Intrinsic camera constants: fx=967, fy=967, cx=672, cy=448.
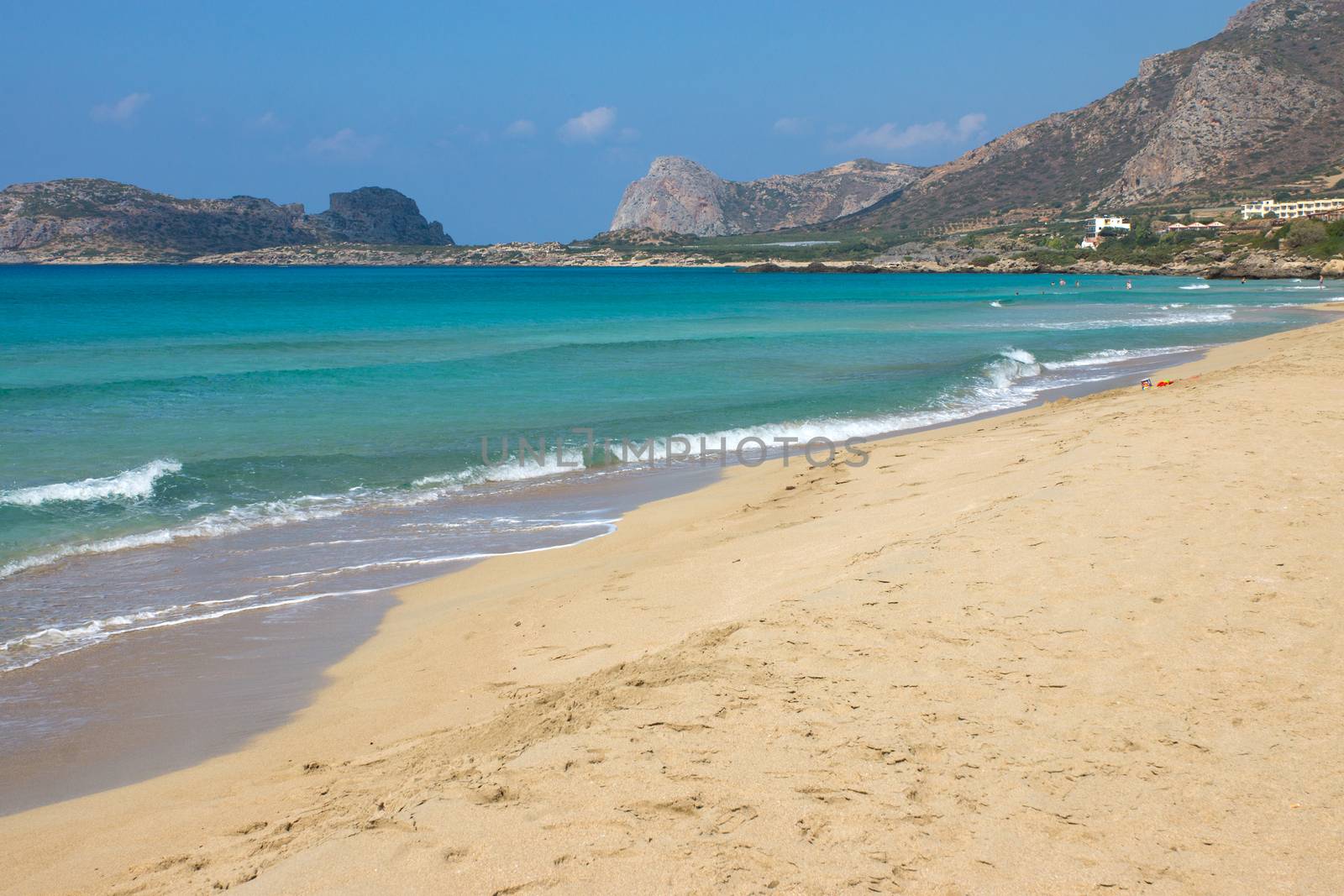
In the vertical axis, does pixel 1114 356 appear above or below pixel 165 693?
above

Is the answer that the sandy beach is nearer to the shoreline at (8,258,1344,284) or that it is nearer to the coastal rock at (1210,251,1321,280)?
the shoreline at (8,258,1344,284)

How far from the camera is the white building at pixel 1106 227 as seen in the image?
4220 inches

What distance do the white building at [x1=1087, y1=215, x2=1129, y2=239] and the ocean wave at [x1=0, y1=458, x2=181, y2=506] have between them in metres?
111

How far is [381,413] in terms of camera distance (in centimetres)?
1761

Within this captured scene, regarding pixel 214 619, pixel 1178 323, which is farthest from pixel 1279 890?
pixel 1178 323

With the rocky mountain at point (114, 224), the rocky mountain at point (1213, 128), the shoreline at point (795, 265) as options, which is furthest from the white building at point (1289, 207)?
the rocky mountain at point (114, 224)

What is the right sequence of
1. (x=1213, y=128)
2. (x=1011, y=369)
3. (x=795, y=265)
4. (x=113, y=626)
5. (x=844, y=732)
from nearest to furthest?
(x=844, y=732), (x=113, y=626), (x=1011, y=369), (x=1213, y=128), (x=795, y=265)

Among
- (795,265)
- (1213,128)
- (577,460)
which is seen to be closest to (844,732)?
(577,460)

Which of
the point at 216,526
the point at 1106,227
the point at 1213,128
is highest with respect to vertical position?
the point at 1213,128

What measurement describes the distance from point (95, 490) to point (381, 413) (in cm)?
650

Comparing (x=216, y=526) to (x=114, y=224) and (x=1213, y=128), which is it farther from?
(x=114, y=224)

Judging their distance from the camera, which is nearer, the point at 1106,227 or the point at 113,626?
the point at 113,626

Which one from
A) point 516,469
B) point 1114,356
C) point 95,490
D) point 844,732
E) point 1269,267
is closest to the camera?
point 844,732

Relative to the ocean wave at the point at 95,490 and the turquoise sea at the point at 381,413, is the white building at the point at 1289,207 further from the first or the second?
the ocean wave at the point at 95,490
